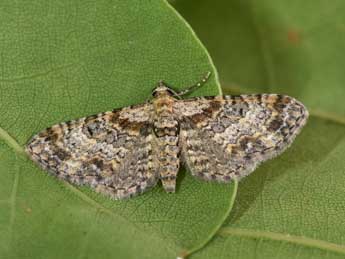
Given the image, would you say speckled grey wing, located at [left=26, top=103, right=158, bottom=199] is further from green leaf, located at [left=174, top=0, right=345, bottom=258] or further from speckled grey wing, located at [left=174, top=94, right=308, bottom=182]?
green leaf, located at [left=174, top=0, right=345, bottom=258]

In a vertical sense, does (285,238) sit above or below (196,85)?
below

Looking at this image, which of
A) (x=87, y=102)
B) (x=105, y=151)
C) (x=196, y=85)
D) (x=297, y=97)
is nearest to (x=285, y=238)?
(x=196, y=85)

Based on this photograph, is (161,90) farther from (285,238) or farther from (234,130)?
(285,238)

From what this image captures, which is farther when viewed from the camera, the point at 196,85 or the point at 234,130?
the point at 234,130

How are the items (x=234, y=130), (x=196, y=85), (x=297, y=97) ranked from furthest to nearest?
(x=297, y=97) < (x=234, y=130) < (x=196, y=85)

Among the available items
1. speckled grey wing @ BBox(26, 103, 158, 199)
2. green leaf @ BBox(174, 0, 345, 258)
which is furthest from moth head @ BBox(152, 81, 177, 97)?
green leaf @ BBox(174, 0, 345, 258)

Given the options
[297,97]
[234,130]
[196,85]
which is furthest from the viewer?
[297,97]
